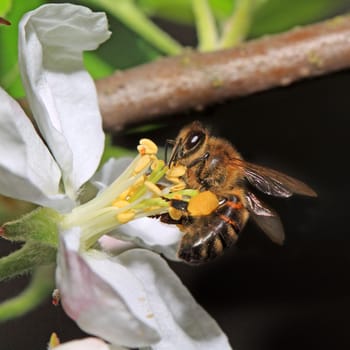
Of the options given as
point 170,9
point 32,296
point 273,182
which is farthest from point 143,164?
point 170,9

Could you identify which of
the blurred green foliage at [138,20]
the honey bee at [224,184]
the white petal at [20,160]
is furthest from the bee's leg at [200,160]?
the blurred green foliage at [138,20]

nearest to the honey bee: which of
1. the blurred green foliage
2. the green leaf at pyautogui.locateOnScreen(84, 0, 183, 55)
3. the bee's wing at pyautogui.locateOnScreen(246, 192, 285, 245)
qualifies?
the bee's wing at pyautogui.locateOnScreen(246, 192, 285, 245)

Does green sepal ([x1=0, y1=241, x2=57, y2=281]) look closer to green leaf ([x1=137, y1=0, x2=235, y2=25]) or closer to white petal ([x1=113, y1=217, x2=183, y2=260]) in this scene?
white petal ([x1=113, y1=217, x2=183, y2=260])

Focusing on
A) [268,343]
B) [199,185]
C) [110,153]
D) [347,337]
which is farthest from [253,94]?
[347,337]

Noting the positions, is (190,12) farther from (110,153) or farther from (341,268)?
(341,268)

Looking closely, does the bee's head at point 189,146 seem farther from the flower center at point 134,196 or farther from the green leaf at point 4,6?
the green leaf at point 4,6

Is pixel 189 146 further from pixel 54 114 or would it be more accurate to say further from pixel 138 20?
pixel 138 20

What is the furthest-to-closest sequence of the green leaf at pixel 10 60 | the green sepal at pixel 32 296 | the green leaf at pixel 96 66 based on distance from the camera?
the green leaf at pixel 96 66
the green leaf at pixel 10 60
the green sepal at pixel 32 296
